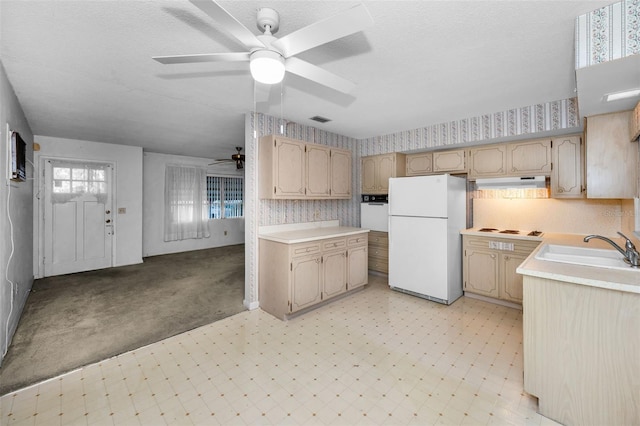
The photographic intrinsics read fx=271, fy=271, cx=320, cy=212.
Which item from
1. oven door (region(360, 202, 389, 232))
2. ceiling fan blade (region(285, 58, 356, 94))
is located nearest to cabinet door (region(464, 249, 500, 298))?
oven door (region(360, 202, 389, 232))

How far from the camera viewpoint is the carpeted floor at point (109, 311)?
2.32 metres

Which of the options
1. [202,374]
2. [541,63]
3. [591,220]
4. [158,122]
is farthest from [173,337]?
[591,220]

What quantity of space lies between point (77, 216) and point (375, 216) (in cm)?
547

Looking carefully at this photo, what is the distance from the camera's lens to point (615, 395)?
4.88ft

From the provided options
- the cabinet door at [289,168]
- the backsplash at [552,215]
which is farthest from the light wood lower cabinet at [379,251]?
the cabinet door at [289,168]

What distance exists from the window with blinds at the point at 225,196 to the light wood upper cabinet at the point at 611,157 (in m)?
7.24

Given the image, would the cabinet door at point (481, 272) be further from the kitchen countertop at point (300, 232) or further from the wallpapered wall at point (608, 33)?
the wallpapered wall at point (608, 33)

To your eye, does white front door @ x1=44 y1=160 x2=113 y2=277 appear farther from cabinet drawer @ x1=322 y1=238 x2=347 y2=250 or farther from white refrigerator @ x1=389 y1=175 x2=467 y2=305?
white refrigerator @ x1=389 y1=175 x2=467 y2=305

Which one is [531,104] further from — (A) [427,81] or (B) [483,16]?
(B) [483,16]

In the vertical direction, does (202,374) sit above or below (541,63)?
below

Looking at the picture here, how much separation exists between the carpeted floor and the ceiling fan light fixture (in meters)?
2.64

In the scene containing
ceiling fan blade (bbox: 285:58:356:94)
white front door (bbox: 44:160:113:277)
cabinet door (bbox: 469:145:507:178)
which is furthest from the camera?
white front door (bbox: 44:160:113:277)

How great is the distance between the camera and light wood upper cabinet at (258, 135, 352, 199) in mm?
3260

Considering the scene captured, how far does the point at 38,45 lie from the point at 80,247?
14.5ft
